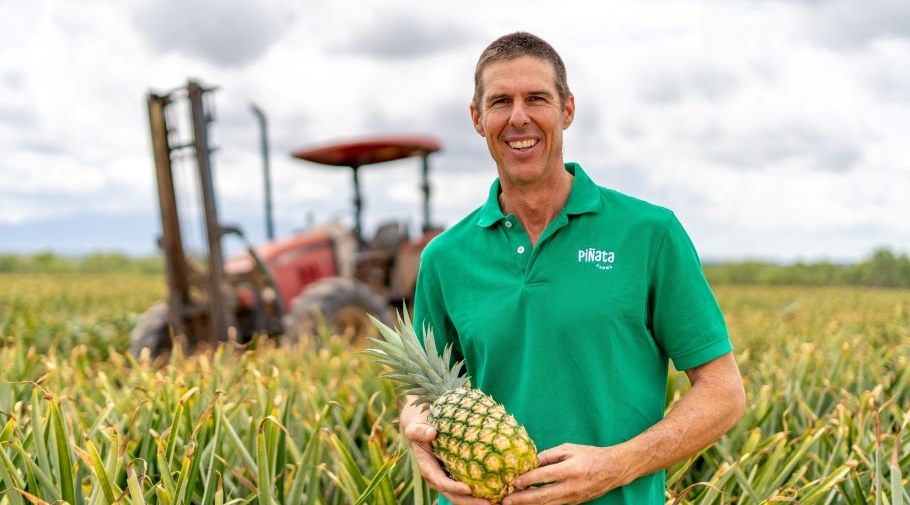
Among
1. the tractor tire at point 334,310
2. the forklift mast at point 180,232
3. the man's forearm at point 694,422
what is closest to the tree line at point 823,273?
the tractor tire at point 334,310

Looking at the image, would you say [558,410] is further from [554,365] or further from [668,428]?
[668,428]

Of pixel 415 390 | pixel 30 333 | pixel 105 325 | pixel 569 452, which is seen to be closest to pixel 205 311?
pixel 30 333

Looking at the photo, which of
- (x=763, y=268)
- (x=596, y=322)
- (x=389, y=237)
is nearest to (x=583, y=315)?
(x=596, y=322)

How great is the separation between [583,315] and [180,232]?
6.86 meters

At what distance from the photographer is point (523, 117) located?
78.7 inches

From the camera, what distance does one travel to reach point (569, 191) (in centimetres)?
216

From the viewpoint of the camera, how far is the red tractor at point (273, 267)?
25.4ft

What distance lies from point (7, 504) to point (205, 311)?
5631 mm

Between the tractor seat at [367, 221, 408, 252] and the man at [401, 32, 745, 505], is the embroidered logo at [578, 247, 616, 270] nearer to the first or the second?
the man at [401, 32, 745, 505]

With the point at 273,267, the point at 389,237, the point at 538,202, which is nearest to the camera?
the point at 538,202

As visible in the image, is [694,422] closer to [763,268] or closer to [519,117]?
[519,117]

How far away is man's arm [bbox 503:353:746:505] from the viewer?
1.76 m

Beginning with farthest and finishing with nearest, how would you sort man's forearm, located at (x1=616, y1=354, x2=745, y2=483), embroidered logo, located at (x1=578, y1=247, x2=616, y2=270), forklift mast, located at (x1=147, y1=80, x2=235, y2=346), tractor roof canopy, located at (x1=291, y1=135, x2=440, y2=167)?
tractor roof canopy, located at (x1=291, y1=135, x2=440, y2=167), forklift mast, located at (x1=147, y1=80, x2=235, y2=346), embroidered logo, located at (x1=578, y1=247, x2=616, y2=270), man's forearm, located at (x1=616, y1=354, x2=745, y2=483)

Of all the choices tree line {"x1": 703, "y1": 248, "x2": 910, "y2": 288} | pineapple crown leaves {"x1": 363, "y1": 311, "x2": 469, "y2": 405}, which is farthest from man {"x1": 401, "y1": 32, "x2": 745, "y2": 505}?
tree line {"x1": 703, "y1": 248, "x2": 910, "y2": 288}
